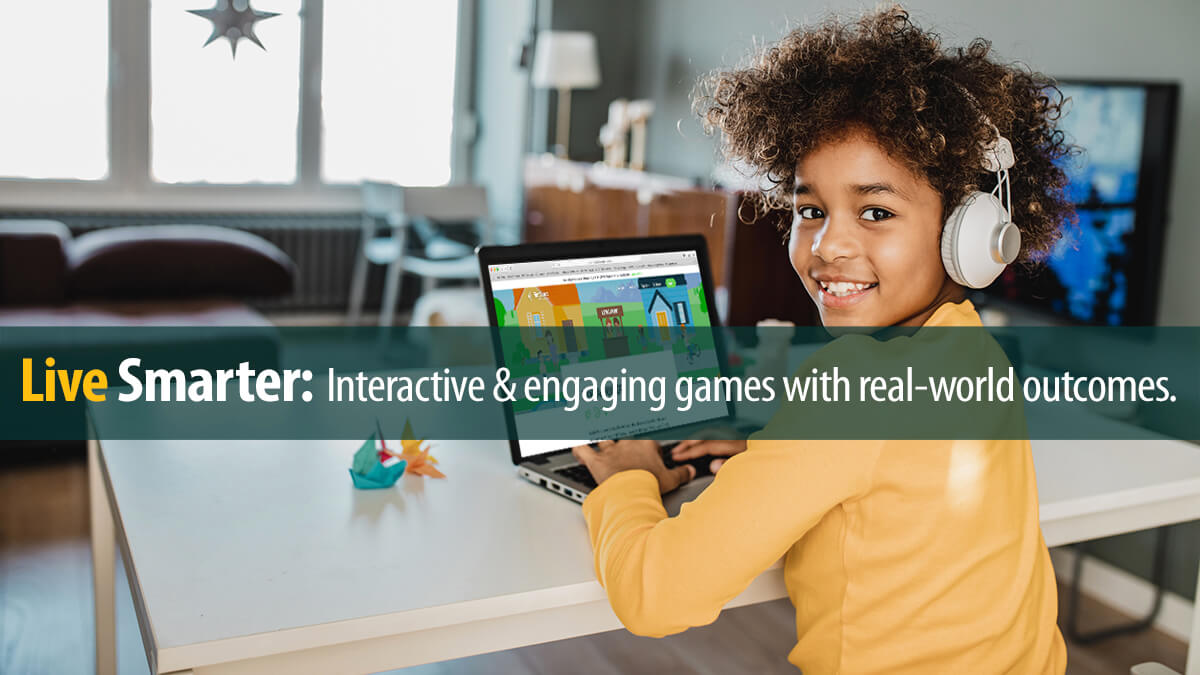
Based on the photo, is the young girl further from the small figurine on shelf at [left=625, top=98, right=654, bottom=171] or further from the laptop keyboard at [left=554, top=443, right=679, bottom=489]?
the small figurine on shelf at [left=625, top=98, right=654, bottom=171]

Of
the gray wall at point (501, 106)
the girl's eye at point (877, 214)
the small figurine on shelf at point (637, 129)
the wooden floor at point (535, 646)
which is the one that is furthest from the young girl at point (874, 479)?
the gray wall at point (501, 106)

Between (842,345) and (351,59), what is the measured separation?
17.5 ft

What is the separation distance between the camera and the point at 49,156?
5285 millimetres

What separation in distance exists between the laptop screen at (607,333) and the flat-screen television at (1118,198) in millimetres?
1314

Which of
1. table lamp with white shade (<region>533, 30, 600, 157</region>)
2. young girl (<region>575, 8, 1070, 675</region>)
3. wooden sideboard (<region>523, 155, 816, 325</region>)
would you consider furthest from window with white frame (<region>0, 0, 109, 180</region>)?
young girl (<region>575, 8, 1070, 675</region>)

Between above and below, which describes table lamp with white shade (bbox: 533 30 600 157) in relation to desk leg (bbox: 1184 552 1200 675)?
above

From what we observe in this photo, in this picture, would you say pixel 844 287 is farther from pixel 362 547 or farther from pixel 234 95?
pixel 234 95

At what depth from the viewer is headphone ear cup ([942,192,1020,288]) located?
1.04 metres

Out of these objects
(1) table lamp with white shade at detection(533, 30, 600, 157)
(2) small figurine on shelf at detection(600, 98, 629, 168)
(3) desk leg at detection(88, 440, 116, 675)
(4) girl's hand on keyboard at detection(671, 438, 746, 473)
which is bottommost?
(3) desk leg at detection(88, 440, 116, 675)

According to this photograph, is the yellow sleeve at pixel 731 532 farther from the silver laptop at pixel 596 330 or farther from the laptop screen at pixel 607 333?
the laptop screen at pixel 607 333

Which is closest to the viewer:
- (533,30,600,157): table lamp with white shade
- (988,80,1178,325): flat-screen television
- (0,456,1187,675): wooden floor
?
(0,456,1187,675): wooden floor

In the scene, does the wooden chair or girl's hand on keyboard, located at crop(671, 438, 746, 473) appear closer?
girl's hand on keyboard, located at crop(671, 438, 746, 473)

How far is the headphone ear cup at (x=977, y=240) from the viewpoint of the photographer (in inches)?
41.1

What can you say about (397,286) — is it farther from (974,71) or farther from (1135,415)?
(974,71)
